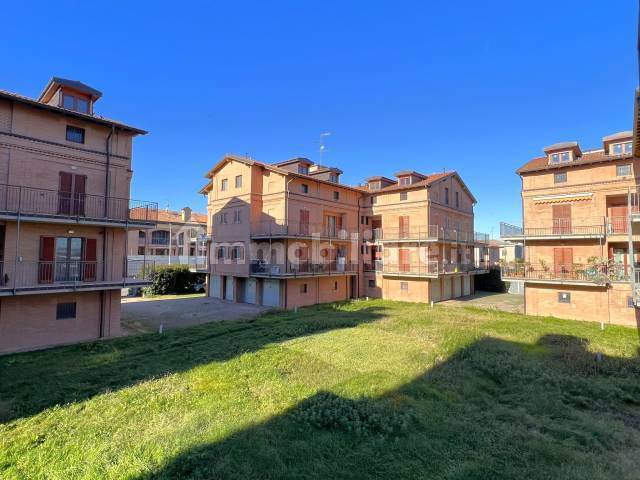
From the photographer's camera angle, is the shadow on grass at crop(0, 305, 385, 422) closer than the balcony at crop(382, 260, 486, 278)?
Yes

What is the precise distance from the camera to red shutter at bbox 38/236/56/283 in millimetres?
13570

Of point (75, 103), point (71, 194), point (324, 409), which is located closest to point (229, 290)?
point (71, 194)

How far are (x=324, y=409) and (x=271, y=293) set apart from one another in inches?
685

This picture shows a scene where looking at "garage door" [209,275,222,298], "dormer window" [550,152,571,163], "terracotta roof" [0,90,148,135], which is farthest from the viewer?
"garage door" [209,275,222,298]

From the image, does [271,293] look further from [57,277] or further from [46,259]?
[46,259]

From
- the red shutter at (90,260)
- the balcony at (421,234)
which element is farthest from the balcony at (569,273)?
the red shutter at (90,260)

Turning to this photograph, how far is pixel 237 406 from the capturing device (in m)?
8.45

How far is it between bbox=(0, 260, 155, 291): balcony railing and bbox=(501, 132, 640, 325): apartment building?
2210cm

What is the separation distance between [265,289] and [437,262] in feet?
43.5

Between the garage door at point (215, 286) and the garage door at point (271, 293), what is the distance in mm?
5334

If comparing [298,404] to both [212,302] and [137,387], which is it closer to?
[137,387]

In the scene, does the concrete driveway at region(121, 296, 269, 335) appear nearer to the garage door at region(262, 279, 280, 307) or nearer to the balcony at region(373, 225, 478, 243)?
the garage door at region(262, 279, 280, 307)

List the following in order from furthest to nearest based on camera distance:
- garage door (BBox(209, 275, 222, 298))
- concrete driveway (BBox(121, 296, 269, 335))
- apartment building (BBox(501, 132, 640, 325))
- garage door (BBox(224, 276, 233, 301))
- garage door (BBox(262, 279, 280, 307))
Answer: garage door (BBox(209, 275, 222, 298)) → garage door (BBox(224, 276, 233, 301)) → garage door (BBox(262, 279, 280, 307)) → apartment building (BBox(501, 132, 640, 325)) → concrete driveway (BBox(121, 296, 269, 335))

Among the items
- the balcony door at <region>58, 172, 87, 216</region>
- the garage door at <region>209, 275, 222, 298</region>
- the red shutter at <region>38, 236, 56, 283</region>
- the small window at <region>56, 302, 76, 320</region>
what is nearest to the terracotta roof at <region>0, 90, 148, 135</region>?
the balcony door at <region>58, 172, 87, 216</region>
